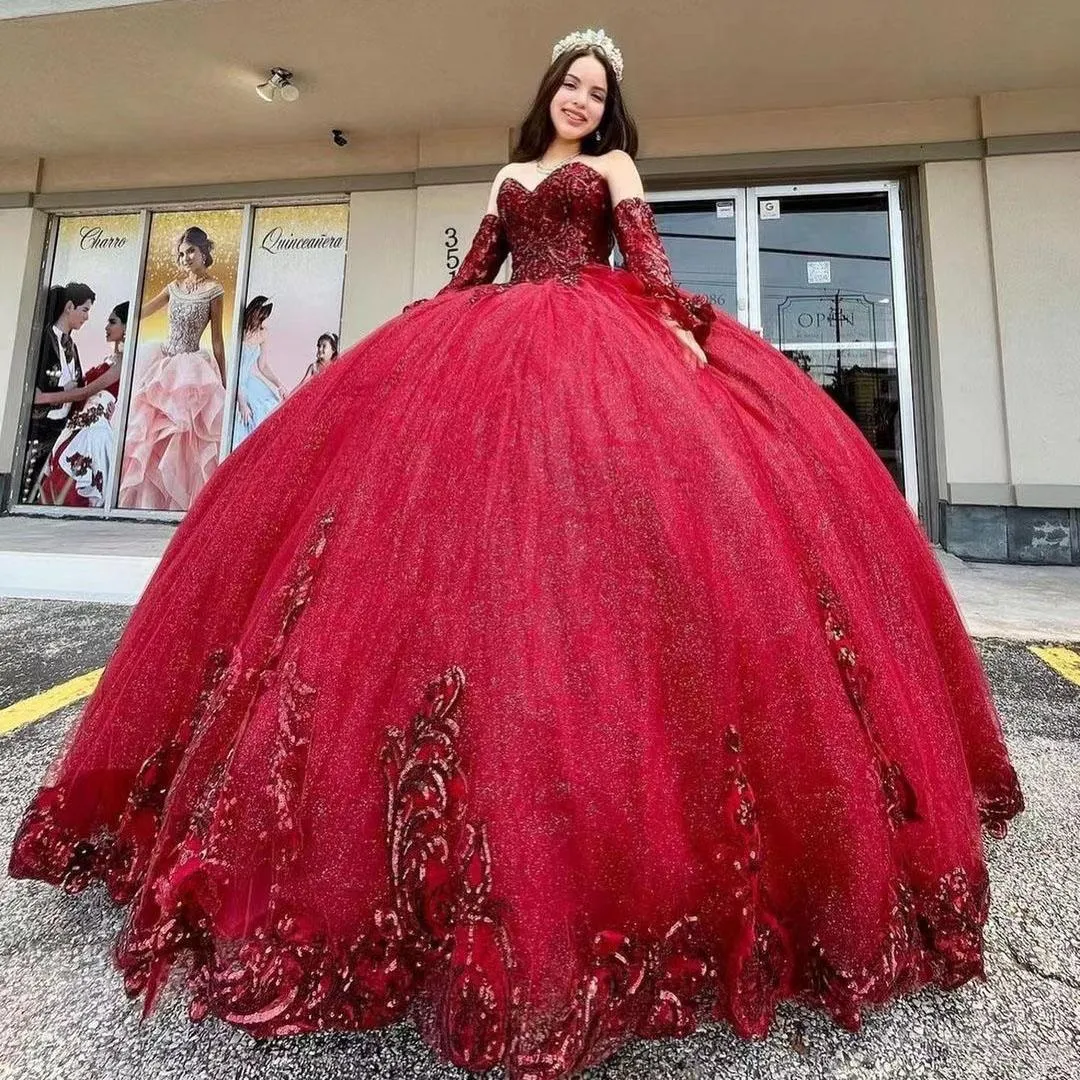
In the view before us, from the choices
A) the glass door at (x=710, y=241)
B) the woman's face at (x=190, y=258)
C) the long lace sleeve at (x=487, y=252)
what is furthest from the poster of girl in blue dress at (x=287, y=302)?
the long lace sleeve at (x=487, y=252)

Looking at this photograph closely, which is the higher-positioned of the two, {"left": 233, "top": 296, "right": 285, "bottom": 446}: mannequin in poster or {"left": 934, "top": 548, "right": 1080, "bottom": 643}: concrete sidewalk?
{"left": 233, "top": 296, "right": 285, "bottom": 446}: mannequin in poster

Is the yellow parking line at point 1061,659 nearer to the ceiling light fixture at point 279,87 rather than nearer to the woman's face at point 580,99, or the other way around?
the woman's face at point 580,99

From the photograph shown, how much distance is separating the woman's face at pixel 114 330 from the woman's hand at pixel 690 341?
6094 millimetres

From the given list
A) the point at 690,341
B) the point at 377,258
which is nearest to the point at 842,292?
the point at 377,258

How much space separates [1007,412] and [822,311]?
139cm

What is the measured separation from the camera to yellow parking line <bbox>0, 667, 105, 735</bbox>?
1.51m

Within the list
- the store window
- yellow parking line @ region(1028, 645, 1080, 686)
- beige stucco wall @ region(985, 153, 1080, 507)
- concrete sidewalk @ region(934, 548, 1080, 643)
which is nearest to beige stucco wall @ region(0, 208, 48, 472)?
the store window

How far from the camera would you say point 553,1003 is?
20.5 inches

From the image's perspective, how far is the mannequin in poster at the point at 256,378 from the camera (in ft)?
17.1

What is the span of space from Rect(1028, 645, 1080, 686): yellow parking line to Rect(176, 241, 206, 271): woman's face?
6.31 m

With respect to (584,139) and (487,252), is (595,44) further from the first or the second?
(487,252)

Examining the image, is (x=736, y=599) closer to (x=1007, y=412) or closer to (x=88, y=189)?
(x=1007, y=412)

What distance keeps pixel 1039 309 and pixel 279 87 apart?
528 cm

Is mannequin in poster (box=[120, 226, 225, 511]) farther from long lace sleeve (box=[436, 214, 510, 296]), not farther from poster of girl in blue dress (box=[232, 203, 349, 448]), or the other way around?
long lace sleeve (box=[436, 214, 510, 296])
